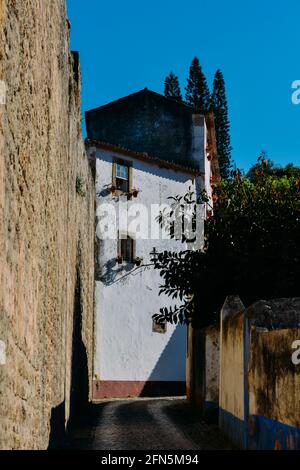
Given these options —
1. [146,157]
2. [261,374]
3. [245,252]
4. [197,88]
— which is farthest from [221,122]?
[261,374]

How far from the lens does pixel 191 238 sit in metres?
16.4

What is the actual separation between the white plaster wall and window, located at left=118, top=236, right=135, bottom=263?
23 centimetres

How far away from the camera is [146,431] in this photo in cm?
1323

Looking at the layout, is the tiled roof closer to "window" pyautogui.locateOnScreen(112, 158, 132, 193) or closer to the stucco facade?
the stucco facade

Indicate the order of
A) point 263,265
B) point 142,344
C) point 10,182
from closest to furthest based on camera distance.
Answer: point 10,182 → point 263,265 → point 142,344

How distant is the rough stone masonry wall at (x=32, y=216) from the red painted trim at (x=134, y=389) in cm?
1563

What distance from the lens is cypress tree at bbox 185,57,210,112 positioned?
55312 mm

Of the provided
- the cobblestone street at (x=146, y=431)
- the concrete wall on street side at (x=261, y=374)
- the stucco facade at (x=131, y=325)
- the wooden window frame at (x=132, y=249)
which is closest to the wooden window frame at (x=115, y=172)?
the stucco facade at (x=131, y=325)

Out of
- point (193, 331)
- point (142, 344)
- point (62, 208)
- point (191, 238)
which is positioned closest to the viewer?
point (62, 208)

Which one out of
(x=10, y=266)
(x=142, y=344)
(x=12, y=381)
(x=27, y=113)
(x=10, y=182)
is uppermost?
(x=27, y=113)

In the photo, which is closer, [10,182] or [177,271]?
[10,182]
